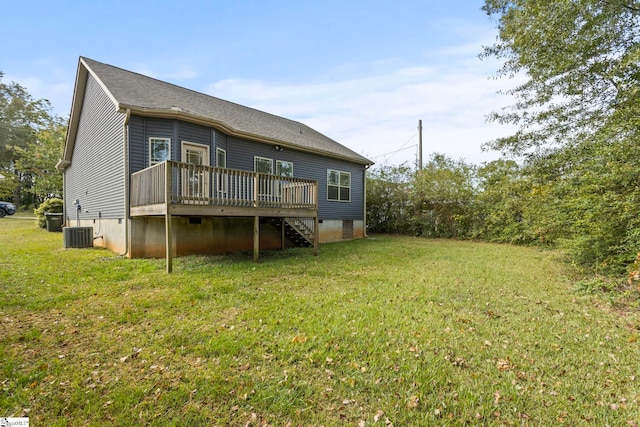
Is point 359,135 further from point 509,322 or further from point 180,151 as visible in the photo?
point 509,322

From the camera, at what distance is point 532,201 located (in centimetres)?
999

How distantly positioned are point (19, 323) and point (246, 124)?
9.17m

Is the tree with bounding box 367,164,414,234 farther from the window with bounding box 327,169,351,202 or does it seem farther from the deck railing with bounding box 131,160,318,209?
the deck railing with bounding box 131,160,318,209

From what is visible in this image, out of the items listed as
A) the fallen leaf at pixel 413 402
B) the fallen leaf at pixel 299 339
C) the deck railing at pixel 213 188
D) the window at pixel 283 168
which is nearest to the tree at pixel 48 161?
the window at pixel 283 168

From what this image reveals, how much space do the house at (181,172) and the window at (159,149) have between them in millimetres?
28

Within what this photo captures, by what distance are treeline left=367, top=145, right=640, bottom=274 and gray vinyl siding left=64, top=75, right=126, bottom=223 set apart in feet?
37.1

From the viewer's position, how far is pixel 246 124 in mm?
11508

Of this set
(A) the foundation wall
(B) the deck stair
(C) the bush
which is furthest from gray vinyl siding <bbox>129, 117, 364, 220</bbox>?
(C) the bush

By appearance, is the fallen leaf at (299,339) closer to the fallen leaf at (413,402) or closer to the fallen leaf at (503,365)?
the fallen leaf at (413,402)

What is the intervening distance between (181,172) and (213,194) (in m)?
0.88

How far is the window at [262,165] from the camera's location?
10938 mm

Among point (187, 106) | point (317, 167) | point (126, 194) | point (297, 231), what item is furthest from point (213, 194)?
point (317, 167)

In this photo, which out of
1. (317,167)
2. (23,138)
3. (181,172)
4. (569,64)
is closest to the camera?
(569,64)

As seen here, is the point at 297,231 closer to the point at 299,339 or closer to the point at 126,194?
the point at 126,194
